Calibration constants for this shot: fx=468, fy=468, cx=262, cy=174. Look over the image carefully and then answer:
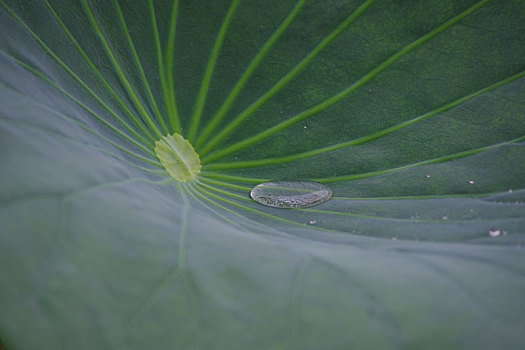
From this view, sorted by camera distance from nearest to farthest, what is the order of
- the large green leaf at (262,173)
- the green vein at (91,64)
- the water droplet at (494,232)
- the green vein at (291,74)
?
the large green leaf at (262,173) → the water droplet at (494,232) → the green vein at (91,64) → the green vein at (291,74)

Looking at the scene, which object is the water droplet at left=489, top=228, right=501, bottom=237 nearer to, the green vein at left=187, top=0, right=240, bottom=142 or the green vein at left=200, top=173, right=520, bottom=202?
the green vein at left=200, top=173, right=520, bottom=202

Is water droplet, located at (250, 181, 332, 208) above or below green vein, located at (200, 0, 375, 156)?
below

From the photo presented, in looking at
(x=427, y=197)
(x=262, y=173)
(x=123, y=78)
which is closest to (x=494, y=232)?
(x=427, y=197)

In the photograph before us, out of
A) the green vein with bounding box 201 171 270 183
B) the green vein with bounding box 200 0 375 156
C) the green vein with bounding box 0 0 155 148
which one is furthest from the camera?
the green vein with bounding box 200 0 375 156

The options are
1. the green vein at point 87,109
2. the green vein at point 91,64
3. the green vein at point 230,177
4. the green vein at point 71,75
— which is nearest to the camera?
the green vein at point 87,109

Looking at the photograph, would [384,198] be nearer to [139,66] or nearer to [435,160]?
[435,160]

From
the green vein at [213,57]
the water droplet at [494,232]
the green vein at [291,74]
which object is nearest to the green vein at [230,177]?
the green vein at [291,74]

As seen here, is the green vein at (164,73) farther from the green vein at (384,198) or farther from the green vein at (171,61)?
the green vein at (384,198)

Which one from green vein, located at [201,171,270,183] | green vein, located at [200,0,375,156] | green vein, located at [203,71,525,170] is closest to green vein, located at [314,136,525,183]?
green vein, located at [203,71,525,170]
